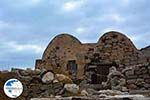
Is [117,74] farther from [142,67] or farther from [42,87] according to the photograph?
[42,87]

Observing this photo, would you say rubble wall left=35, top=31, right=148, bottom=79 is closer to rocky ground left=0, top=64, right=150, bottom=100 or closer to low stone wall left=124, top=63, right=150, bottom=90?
low stone wall left=124, top=63, right=150, bottom=90

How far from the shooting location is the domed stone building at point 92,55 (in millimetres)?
18220

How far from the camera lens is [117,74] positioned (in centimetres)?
1181

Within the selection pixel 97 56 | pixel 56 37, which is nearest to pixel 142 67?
pixel 97 56

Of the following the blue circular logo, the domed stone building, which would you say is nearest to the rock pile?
the blue circular logo

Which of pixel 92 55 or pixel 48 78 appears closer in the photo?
pixel 48 78

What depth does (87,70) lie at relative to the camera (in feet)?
59.7

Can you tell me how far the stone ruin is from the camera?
10477 mm

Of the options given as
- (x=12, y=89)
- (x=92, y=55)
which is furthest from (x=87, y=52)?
(x=12, y=89)

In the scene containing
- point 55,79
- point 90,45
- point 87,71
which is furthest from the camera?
point 90,45

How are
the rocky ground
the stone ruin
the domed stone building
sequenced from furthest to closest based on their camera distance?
1. the domed stone building
2. the stone ruin
3. the rocky ground

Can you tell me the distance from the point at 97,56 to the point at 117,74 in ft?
27.6

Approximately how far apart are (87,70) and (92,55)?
272 centimetres

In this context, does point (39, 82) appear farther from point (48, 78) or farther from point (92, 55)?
point (92, 55)
